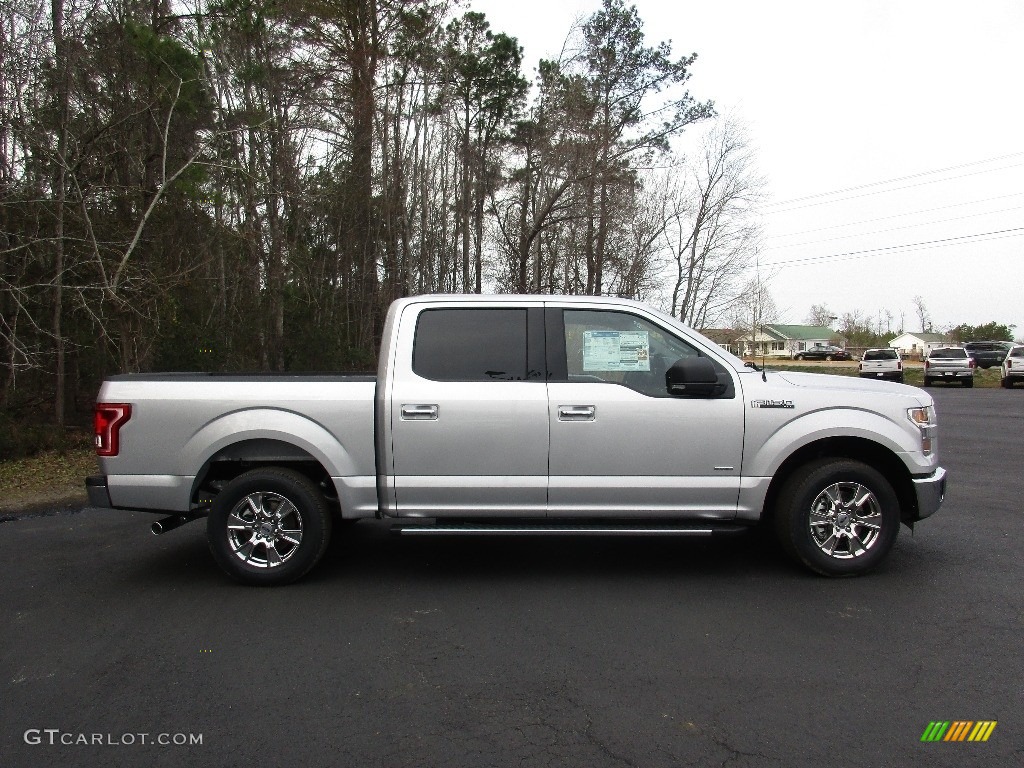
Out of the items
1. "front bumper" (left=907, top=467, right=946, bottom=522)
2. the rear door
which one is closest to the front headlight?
"front bumper" (left=907, top=467, right=946, bottom=522)

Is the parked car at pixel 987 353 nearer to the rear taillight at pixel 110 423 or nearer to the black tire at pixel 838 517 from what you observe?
the black tire at pixel 838 517

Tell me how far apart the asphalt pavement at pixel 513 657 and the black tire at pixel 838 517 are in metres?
0.18

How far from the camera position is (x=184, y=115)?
12625mm

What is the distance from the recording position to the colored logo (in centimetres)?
302

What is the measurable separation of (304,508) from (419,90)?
18420 mm

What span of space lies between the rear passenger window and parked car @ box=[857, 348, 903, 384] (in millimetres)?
31831

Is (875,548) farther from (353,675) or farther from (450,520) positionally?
(353,675)

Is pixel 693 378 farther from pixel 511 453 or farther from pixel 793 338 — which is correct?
pixel 793 338

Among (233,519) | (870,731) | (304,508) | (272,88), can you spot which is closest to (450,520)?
(304,508)

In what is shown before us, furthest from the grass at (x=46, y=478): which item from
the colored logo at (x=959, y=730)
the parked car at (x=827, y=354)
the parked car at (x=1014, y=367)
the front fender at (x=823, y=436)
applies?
the parked car at (x=827, y=354)

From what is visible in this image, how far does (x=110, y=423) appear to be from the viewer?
479 cm

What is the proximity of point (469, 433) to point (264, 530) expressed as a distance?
1.57 metres

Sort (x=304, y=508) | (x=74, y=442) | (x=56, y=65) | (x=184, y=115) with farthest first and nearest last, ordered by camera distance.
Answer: (x=184, y=115), (x=74, y=442), (x=56, y=65), (x=304, y=508)

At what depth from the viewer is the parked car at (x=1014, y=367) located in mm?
27670
